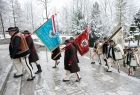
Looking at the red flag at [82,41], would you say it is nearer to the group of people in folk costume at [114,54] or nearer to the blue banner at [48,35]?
the blue banner at [48,35]

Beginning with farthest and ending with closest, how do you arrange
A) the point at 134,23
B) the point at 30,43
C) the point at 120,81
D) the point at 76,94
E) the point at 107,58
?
the point at 134,23 < the point at 107,58 < the point at 30,43 < the point at 120,81 < the point at 76,94

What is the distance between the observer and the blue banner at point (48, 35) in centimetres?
1091

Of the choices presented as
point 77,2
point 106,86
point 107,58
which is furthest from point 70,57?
point 77,2

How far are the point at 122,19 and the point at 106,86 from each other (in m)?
42.1

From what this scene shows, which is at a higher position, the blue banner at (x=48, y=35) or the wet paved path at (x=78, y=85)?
the blue banner at (x=48, y=35)

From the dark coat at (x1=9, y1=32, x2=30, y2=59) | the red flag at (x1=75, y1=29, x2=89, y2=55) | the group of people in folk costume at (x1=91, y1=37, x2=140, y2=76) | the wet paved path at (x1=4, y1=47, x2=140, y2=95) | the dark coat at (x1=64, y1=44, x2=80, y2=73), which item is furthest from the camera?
the group of people in folk costume at (x1=91, y1=37, x2=140, y2=76)

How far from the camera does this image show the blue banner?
430 inches

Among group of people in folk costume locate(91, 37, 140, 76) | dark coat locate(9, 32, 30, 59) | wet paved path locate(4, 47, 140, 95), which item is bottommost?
wet paved path locate(4, 47, 140, 95)

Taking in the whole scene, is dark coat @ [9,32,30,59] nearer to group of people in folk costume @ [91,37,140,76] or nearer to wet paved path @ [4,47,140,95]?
wet paved path @ [4,47,140,95]

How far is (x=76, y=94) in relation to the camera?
8.39m

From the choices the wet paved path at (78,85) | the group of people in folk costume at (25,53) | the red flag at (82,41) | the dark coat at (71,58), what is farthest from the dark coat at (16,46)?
the red flag at (82,41)

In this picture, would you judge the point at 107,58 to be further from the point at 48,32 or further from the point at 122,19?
the point at 122,19

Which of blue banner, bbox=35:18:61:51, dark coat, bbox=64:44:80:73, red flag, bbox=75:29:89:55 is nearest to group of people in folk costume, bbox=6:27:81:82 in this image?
dark coat, bbox=64:44:80:73

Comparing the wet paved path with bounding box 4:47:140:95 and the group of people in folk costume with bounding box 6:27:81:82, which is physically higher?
the group of people in folk costume with bounding box 6:27:81:82
